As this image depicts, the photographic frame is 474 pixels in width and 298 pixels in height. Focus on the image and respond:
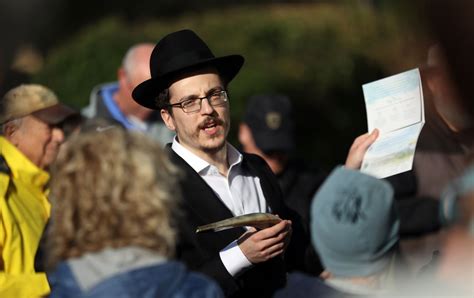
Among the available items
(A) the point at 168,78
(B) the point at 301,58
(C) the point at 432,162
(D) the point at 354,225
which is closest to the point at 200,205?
(A) the point at 168,78

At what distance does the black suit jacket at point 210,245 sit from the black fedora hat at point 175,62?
24 cm

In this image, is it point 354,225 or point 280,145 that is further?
point 280,145

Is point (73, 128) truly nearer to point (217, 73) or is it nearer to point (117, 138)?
point (217, 73)

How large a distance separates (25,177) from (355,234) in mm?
2177

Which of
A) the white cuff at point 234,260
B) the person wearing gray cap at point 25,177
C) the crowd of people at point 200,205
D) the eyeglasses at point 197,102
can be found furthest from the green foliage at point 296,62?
the white cuff at point 234,260

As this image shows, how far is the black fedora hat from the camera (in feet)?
11.1

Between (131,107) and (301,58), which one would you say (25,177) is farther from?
(301,58)

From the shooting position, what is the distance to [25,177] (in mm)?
4133

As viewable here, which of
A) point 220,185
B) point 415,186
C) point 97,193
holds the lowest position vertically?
point 415,186

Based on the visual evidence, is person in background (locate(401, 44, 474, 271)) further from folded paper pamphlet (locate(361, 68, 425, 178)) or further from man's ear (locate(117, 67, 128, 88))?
man's ear (locate(117, 67, 128, 88))

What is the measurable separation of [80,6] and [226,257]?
456 inches

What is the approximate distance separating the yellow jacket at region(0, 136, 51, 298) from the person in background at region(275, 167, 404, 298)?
1443 millimetres

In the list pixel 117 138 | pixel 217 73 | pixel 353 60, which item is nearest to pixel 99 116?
pixel 217 73

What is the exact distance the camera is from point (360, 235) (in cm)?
236
